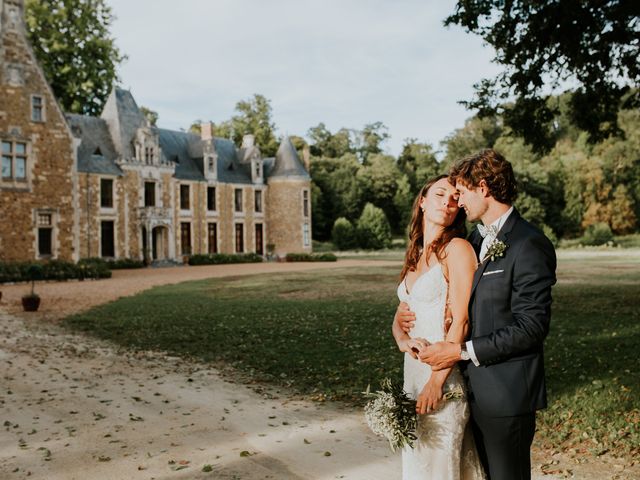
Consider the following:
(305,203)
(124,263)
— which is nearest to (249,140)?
(305,203)

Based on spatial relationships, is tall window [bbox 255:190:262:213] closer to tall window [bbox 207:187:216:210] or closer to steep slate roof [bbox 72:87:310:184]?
steep slate roof [bbox 72:87:310:184]

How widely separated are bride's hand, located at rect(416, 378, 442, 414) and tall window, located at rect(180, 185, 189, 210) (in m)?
36.3

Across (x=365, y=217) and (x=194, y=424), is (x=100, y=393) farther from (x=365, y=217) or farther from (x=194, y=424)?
(x=365, y=217)

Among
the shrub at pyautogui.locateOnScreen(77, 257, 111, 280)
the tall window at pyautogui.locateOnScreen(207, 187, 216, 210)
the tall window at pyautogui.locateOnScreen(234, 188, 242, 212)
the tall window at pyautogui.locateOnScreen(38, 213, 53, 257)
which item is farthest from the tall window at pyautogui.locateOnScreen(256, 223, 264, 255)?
the shrub at pyautogui.locateOnScreen(77, 257, 111, 280)

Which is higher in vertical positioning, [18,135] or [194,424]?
[18,135]

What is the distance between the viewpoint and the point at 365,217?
160ft

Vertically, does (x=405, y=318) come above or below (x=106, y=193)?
below

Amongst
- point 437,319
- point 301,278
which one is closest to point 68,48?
point 301,278

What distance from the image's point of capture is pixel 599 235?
46.0m

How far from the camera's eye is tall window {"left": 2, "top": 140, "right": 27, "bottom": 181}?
26781 millimetres

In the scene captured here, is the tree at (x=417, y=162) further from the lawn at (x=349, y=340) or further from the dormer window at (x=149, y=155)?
the lawn at (x=349, y=340)

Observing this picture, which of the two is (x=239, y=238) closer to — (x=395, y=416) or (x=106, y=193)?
(x=106, y=193)

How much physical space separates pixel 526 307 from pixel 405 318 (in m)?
0.62

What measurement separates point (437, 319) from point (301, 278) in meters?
20.5
